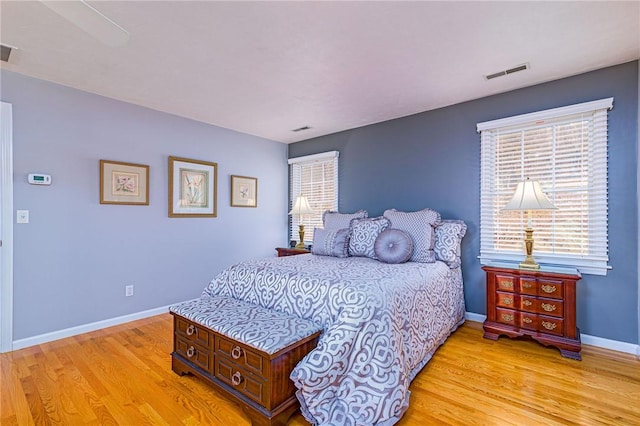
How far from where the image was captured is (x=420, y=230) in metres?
2.99

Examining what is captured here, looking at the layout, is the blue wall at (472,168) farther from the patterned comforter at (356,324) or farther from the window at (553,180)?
the patterned comforter at (356,324)

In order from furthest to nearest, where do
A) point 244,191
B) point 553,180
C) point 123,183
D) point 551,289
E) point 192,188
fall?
point 244,191, point 192,188, point 123,183, point 553,180, point 551,289

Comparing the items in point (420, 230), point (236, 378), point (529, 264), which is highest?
point (420, 230)

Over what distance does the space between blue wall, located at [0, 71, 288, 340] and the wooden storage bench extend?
154cm

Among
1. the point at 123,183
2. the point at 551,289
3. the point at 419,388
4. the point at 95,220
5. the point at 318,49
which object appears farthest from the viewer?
the point at 123,183

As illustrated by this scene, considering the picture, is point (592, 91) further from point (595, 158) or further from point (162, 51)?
point (162, 51)

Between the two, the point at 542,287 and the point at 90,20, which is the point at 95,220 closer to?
the point at 90,20

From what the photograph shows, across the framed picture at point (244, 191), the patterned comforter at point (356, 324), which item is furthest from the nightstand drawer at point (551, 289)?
the framed picture at point (244, 191)

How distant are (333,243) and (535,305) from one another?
75.9 inches

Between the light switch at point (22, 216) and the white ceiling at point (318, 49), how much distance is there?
1.23 meters

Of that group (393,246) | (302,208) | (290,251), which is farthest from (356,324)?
(302,208)

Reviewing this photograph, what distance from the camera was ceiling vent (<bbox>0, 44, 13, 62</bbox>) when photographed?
7.23 feet

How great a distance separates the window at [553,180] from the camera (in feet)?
8.46

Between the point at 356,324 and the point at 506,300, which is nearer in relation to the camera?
the point at 356,324
